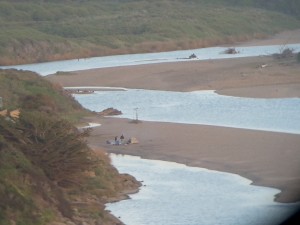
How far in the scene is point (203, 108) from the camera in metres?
29.3

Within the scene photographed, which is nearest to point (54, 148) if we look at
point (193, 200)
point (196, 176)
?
point (193, 200)

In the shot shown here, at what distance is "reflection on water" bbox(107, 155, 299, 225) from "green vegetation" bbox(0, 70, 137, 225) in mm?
489

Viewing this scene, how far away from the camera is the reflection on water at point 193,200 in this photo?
50.3 feet

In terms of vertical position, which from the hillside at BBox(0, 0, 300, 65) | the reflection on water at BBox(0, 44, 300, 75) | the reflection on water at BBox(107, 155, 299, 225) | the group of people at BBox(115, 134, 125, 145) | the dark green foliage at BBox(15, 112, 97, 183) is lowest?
the reflection on water at BBox(107, 155, 299, 225)

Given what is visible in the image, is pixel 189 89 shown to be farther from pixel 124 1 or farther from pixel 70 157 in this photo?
pixel 124 1

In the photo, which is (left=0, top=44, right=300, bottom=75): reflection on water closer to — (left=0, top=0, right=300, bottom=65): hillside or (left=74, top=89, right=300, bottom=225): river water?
(left=0, top=0, right=300, bottom=65): hillside

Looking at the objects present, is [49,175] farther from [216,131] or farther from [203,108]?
[203,108]

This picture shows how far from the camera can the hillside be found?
5319 cm

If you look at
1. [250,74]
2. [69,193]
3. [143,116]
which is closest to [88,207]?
[69,193]

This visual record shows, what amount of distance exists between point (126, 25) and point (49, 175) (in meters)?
45.3

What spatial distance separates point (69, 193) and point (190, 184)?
2.69 meters

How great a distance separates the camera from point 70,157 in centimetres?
1666

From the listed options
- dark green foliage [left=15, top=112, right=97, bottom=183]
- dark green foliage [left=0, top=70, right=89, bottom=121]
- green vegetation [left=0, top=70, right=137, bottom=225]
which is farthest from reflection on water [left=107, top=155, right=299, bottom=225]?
dark green foliage [left=0, top=70, right=89, bottom=121]

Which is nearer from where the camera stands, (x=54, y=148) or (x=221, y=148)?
(x=54, y=148)
